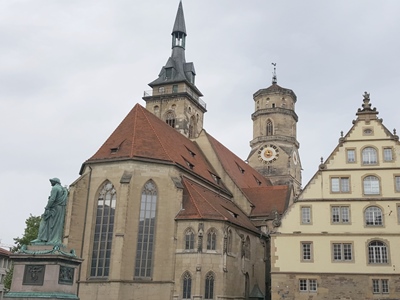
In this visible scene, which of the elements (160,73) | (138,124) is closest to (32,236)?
(138,124)

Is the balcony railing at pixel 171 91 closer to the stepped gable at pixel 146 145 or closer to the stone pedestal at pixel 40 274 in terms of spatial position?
the stepped gable at pixel 146 145

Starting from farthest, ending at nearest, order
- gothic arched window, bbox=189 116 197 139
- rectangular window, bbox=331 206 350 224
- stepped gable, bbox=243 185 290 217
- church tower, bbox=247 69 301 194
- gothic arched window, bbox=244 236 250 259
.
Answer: church tower, bbox=247 69 301 194 < gothic arched window, bbox=189 116 197 139 < stepped gable, bbox=243 185 290 217 < gothic arched window, bbox=244 236 250 259 < rectangular window, bbox=331 206 350 224

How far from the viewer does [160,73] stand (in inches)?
2213

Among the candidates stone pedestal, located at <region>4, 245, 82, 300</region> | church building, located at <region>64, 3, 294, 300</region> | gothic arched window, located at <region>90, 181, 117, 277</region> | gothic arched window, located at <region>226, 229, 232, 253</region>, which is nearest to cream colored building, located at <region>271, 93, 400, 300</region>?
church building, located at <region>64, 3, 294, 300</region>

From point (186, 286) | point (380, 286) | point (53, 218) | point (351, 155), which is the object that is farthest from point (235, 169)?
point (53, 218)

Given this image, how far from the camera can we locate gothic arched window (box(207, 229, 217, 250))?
31652 mm

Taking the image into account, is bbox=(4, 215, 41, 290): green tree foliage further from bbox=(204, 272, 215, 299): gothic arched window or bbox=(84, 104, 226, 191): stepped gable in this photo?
bbox=(204, 272, 215, 299): gothic arched window

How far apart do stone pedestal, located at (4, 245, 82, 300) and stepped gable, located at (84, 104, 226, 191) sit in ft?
55.2

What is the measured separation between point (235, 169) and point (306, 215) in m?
17.4

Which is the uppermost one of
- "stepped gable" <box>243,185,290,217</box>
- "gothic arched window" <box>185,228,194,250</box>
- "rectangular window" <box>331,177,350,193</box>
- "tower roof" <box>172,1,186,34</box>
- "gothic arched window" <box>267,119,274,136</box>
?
"tower roof" <box>172,1,186,34</box>

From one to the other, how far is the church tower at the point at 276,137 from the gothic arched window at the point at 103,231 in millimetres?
28442

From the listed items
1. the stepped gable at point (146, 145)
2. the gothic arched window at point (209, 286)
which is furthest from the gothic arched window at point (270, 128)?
the gothic arched window at point (209, 286)

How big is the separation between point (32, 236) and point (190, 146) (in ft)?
53.8

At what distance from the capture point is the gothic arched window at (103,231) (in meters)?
31.4
